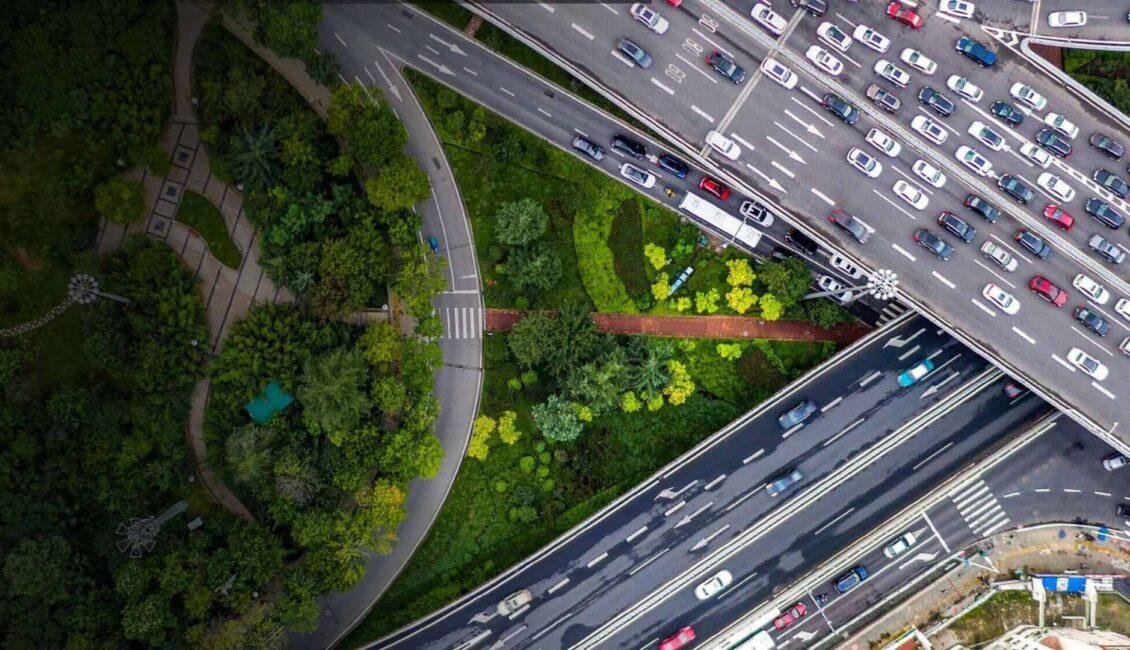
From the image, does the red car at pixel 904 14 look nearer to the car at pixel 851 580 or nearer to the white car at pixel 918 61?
the white car at pixel 918 61

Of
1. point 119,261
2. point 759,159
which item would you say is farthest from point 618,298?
point 119,261

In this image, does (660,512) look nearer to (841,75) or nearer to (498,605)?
(498,605)

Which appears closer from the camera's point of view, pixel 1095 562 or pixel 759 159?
pixel 759 159

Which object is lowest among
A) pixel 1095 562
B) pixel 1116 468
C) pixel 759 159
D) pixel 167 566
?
pixel 1095 562

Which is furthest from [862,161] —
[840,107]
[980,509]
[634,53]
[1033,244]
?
[980,509]

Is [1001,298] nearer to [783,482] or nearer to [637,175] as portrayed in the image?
[783,482]

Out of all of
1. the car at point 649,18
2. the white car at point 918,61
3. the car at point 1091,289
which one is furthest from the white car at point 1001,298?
the car at point 649,18

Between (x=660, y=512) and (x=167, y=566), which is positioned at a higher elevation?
(x=167, y=566)
